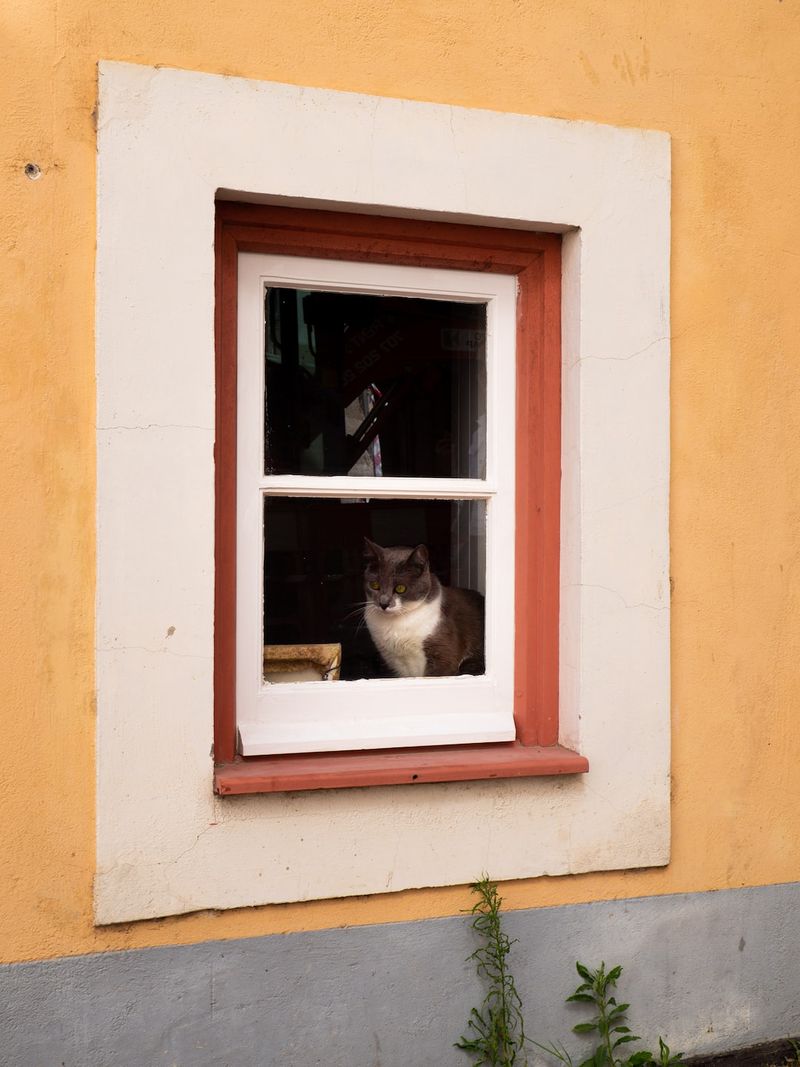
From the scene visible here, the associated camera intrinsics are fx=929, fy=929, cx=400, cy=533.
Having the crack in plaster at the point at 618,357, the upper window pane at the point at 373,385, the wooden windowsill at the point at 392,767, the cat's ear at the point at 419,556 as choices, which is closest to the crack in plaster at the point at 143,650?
Answer: the wooden windowsill at the point at 392,767

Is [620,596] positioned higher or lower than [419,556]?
lower

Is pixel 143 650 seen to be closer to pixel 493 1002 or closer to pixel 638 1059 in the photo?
pixel 493 1002

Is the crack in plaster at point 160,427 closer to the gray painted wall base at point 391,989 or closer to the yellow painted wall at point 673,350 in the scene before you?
the yellow painted wall at point 673,350

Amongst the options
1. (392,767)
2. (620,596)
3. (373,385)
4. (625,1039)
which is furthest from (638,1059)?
(373,385)

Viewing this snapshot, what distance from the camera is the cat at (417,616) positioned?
3.21 m

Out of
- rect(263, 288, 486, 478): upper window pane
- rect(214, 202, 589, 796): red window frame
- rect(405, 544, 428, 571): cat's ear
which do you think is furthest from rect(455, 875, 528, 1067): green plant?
rect(263, 288, 486, 478): upper window pane

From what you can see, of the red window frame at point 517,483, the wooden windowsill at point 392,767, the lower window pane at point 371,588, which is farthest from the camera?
the lower window pane at point 371,588

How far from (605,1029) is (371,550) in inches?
69.8

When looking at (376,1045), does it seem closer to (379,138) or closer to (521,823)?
(521,823)

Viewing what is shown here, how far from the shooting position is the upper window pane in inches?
118

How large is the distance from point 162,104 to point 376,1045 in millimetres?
2728

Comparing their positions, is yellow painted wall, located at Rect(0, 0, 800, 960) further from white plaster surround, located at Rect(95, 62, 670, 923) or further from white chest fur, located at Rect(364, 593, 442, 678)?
white chest fur, located at Rect(364, 593, 442, 678)

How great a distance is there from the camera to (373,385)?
341 cm

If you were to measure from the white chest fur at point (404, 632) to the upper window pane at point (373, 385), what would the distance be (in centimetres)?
60
